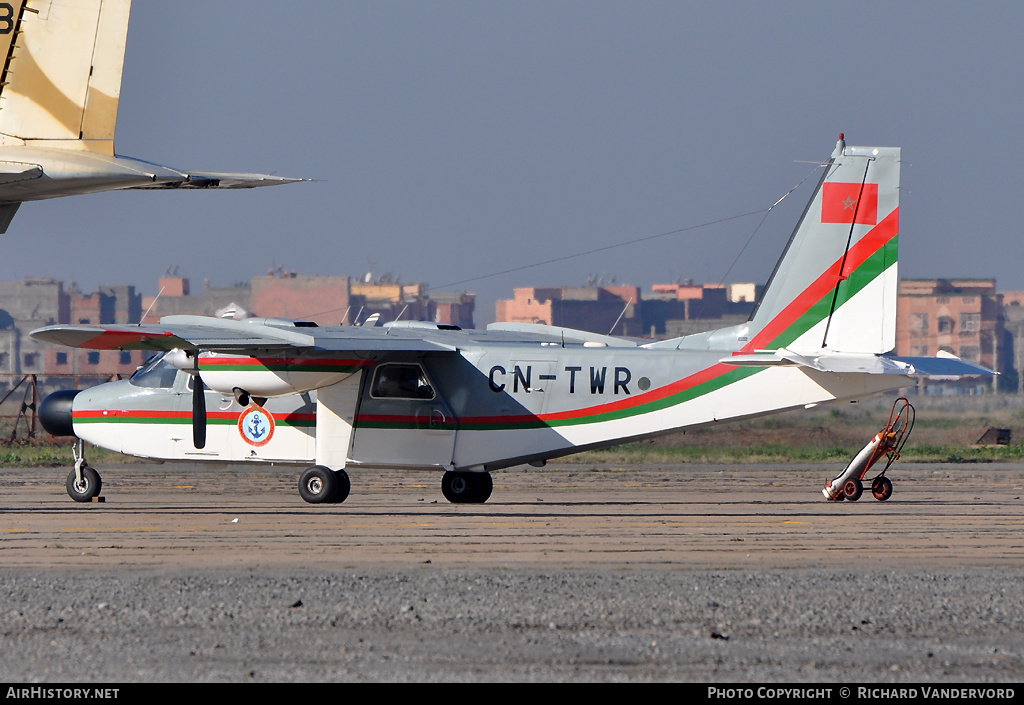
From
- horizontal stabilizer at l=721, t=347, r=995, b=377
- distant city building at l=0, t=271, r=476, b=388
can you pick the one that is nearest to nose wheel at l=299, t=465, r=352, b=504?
horizontal stabilizer at l=721, t=347, r=995, b=377

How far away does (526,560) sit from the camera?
1409 centimetres

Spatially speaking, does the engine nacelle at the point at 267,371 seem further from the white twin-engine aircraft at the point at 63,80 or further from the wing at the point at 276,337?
the white twin-engine aircraft at the point at 63,80

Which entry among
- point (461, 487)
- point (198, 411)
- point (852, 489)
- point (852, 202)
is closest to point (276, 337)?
point (198, 411)

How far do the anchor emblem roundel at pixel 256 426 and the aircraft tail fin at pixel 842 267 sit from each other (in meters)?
8.93

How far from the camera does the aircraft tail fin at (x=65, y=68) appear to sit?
49.0 ft

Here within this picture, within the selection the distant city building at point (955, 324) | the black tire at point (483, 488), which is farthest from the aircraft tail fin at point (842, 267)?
the distant city building at point (955, 324)

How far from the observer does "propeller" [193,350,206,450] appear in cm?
2117

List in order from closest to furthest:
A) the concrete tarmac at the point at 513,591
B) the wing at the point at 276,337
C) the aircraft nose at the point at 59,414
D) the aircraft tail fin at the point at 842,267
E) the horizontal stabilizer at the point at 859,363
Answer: the concrete tarmac at the point at 513,591 < the horizontal stabilizer at the point at 859,363 < the wing at the point at 276,337 < the aircraft tail fin at the point at 842,267 < the aircraft nose at the point at 59,414

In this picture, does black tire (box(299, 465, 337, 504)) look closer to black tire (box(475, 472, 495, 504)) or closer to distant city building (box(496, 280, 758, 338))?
black tire (box(475, 472, 495, 504))

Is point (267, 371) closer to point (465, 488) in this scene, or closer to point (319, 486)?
point (319, 486)

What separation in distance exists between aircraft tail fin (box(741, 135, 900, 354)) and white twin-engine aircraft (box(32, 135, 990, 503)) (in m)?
0.02

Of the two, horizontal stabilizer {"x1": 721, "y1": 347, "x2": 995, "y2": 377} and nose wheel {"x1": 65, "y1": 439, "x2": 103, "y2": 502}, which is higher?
horizontal stabilizer {"x1": 721, "y1": 347, "x2": 995, "y2": 377}

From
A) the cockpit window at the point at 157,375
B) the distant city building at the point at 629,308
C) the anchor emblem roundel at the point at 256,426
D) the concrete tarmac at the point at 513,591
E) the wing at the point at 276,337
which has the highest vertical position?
the distant city building at the point at 629,308

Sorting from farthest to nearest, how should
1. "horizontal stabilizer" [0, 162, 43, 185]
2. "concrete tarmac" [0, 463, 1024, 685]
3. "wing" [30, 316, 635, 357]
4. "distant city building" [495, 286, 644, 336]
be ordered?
"distant city building" [495, 286, 644, 336]
"wing" [30, 316, 635, 357]
"horizontal stabilizer" [0, 162, 43, 185]
"concrete tarmac" [0, 463, 1024, 685]
